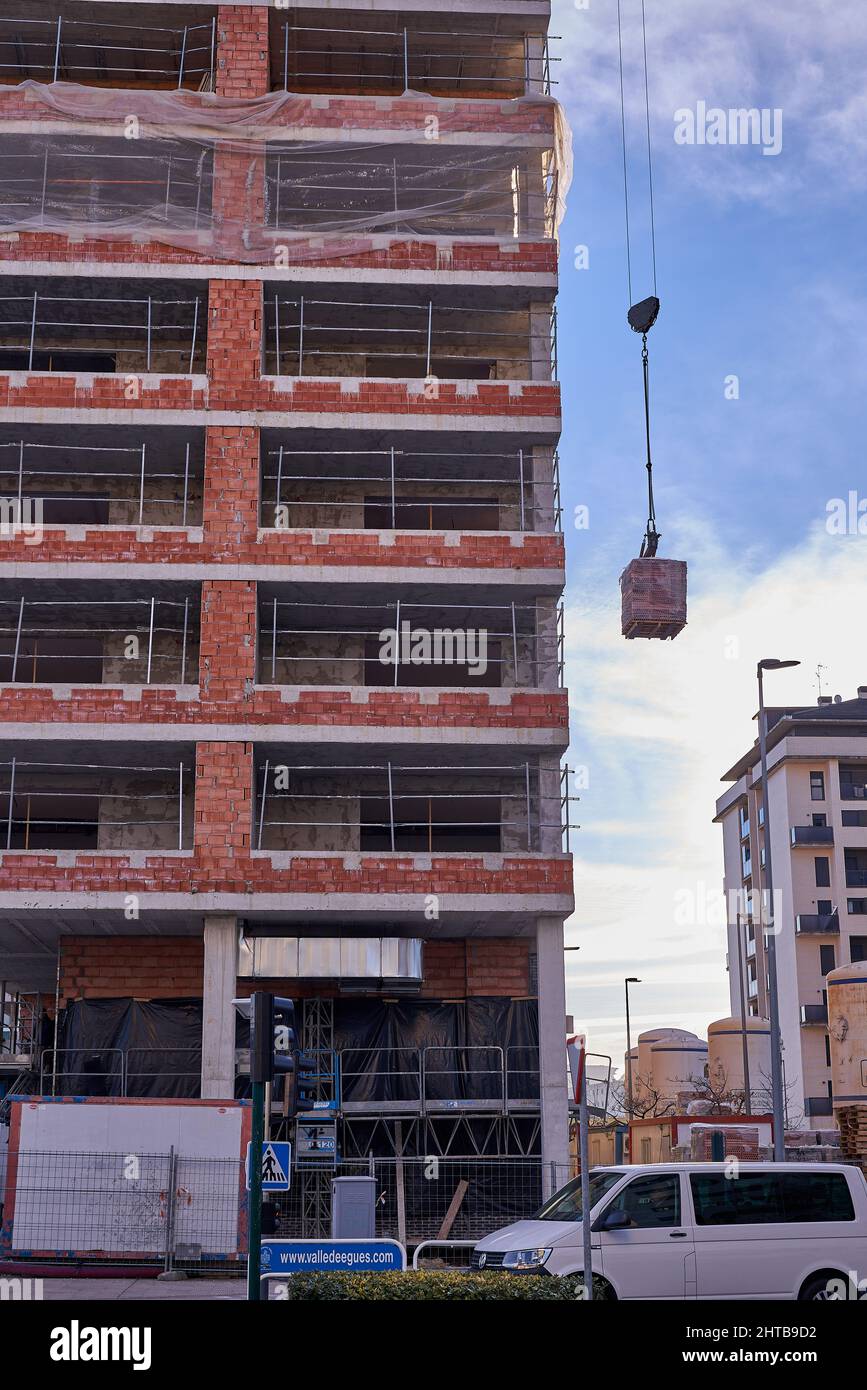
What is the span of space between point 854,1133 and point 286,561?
50.4ft

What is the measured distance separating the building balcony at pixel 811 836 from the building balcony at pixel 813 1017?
315 inches

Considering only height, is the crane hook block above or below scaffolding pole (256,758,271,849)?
above

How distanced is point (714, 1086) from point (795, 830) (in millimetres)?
22315

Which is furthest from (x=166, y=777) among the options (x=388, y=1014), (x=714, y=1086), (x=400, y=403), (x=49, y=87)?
(x=714, y=1086)

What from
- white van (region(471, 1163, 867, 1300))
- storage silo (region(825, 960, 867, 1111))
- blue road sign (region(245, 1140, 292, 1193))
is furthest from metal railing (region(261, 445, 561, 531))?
blue road sign (region(245, 1140, 292, 1193))

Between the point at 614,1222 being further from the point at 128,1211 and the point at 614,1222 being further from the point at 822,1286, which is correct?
the point at 128,1211

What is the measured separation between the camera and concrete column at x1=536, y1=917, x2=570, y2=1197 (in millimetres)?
27984

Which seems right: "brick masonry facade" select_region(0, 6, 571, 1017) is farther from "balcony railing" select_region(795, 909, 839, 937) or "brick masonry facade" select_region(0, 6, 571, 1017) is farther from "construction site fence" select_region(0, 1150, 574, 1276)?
"balcony railing" select_region(795, 909, 839, 937)

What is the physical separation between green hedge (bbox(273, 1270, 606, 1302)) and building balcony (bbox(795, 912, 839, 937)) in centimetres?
6515

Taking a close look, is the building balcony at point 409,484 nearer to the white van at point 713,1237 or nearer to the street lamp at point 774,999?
the street lamp at point 774,999

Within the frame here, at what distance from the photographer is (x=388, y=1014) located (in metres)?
29.7

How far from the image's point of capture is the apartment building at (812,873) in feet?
241
